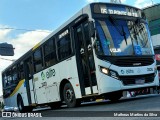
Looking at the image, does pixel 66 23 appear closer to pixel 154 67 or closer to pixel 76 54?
pixel 76 54

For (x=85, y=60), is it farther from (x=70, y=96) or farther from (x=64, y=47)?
(x=70, y=96)

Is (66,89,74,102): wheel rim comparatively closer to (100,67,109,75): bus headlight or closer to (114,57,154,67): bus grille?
(100,67,109,75): bus headlight

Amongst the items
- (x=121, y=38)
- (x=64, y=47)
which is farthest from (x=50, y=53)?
(x=121, y=38)

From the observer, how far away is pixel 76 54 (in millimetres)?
11156

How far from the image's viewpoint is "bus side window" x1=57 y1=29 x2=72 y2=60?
11.7 meters

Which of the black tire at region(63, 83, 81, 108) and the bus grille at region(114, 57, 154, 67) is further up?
the bus grille at region(114, 57, 154, 67)

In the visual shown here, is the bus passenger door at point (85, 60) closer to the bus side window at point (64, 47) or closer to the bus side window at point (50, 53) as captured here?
the bus side window at point (64, 47)

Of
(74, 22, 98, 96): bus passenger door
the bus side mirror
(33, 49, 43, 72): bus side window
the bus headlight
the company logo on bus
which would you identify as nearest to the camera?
the bus headlight

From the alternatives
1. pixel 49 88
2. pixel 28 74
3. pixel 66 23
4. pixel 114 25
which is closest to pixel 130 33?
pixel 114 25

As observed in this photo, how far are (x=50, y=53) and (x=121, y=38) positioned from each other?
368cm

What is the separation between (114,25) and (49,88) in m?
4.52

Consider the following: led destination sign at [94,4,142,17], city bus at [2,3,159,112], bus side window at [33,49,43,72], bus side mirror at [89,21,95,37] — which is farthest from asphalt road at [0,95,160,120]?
bus side window at [33,49,43,72]

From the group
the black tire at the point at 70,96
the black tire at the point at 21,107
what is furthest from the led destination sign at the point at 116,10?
the black tire at the point at 21,107

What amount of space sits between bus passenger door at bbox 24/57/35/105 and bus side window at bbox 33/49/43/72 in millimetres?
689
